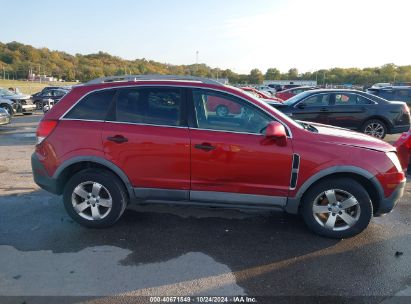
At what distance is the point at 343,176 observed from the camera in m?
4.05

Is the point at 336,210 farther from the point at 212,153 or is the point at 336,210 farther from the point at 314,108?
the point at 314,108

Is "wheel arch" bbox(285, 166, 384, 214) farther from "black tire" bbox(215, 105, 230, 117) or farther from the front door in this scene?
"black tire" bbox(215, 105, 230, 117)

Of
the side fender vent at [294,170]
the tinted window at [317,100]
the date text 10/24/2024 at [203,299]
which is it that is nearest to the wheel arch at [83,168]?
the date text 10/24/2024 at [203,299]

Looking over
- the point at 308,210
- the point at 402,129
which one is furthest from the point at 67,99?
the point at 402,129

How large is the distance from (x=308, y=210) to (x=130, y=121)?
2322 millimetres

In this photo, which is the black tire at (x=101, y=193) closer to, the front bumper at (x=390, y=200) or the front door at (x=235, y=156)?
the front door at (x=235, y=156)

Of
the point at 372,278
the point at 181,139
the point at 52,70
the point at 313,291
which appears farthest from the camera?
the point at 52,70

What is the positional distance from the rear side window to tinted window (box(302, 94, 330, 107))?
7.56 m

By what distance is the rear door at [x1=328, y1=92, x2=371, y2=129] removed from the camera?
408 inches

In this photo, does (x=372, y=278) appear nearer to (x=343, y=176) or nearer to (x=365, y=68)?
(x=343, y=176)

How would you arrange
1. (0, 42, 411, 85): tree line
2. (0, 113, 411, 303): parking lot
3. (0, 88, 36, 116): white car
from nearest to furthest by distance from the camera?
1. (0, 113, 411, 303): parking lot
2. (0, 88, 36, 116): white car
3. (0, 42, 411, 85): tree line

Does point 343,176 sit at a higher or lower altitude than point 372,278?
higher

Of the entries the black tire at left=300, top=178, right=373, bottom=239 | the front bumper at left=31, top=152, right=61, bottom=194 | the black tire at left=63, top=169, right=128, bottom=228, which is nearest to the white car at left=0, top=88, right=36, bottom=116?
the front bumper at left=31, top=152, right=61, bottom=194

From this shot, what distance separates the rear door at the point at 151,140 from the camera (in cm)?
404
